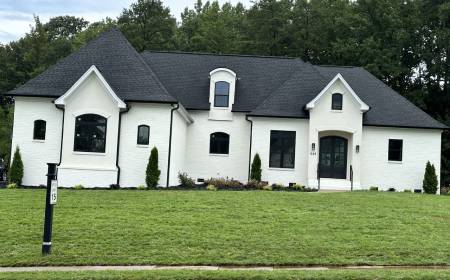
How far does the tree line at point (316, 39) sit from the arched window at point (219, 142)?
18781mm

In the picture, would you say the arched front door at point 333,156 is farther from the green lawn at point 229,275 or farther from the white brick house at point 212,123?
the green lawn at point 229,275

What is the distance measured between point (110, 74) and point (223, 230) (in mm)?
14808

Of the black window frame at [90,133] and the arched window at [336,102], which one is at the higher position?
the arched window at [336,102]

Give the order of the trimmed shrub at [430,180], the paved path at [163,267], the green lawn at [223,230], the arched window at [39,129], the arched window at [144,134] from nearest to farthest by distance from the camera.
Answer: the paved path at [163,267], the green lawn at [223,230], the arched window at [144,134], the arched window at [39,129], the trimmed shrub at [430,180]

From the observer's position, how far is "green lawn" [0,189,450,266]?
30.2 feet

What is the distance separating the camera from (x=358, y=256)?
9.33m

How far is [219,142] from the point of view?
27672mm

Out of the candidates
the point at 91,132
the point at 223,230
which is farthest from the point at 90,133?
the point at 223,230

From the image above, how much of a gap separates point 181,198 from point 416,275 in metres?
9.92

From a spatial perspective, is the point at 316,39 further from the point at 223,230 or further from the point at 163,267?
the point at 163,267

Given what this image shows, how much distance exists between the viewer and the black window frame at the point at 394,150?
87.9 ft

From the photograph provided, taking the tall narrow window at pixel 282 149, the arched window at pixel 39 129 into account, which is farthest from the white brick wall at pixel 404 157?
the arched window at pixel 39 129

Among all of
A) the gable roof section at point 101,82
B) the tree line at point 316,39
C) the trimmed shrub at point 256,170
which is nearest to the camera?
the gable roof section at point 101,82

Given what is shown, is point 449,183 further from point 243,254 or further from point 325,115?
point 243,254
